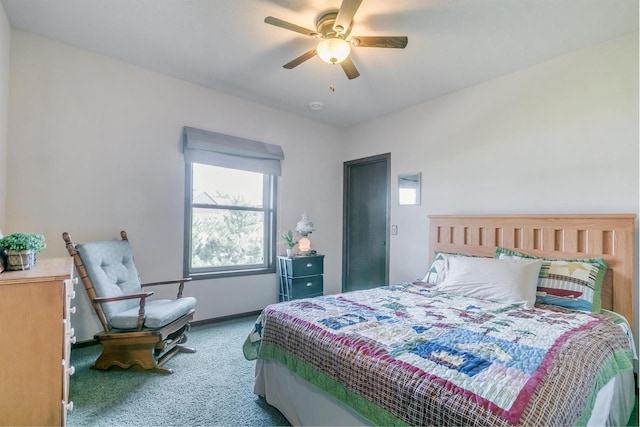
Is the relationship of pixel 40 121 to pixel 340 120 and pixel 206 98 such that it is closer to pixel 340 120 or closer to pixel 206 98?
pixel 206 98

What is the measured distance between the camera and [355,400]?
1.35 m

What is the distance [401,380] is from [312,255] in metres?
2.84

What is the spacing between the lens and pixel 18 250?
1.45 metres

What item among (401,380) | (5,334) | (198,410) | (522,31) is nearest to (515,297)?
(401,380)

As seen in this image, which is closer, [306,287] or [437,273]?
[437,273]

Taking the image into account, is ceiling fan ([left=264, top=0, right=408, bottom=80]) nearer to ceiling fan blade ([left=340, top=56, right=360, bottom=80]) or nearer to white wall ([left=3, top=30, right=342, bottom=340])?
ceiling fan blade ([left=340, top=56, right=360, bottom=80])

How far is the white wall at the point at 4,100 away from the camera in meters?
2.29

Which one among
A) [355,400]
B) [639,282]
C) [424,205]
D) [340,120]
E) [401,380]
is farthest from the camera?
[340,120]

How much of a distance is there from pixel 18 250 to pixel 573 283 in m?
3.38

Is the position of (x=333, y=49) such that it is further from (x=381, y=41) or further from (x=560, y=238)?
(x=560, y=238)

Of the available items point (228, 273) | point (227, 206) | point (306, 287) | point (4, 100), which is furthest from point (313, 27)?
point (306, 287)

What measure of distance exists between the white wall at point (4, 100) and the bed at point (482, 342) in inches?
91.2

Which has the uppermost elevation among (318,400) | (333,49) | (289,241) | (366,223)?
(333,49)

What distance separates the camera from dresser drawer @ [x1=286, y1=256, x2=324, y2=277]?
12.4 ft
